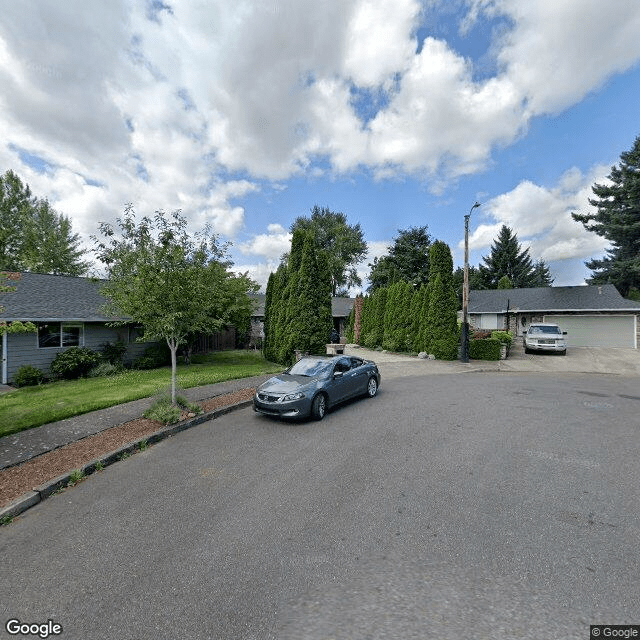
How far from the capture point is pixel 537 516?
12.6ft

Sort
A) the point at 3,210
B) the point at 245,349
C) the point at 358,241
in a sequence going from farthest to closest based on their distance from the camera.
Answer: the point at 358,241 < the point at 3,210 < the point at 245,349

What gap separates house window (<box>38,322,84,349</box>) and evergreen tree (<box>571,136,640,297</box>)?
4412 centimetres

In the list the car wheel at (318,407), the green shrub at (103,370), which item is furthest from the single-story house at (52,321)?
the car wheel at (318,407)

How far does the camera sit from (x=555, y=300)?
27484mm

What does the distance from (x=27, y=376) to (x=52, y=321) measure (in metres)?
2.34

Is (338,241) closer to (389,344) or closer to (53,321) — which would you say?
(389,344)

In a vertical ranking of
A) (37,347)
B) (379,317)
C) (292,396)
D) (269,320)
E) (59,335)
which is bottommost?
(292,396)

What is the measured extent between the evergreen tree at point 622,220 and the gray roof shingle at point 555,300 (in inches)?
386

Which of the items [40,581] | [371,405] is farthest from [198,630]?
[371,405]

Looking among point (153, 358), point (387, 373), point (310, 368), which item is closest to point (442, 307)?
point (387, 373)

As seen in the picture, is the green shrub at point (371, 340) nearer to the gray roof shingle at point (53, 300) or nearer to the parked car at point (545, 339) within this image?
the parked car at point (545, 339)

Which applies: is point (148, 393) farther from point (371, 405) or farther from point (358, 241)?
point (358, 241)

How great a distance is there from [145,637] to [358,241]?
52.5 m

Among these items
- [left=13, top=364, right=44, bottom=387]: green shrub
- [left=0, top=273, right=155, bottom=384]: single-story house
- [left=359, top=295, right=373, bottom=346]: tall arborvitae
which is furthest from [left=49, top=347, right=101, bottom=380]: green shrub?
[left=359, top=295, right=373, bottom=346]: tall arborvitae
